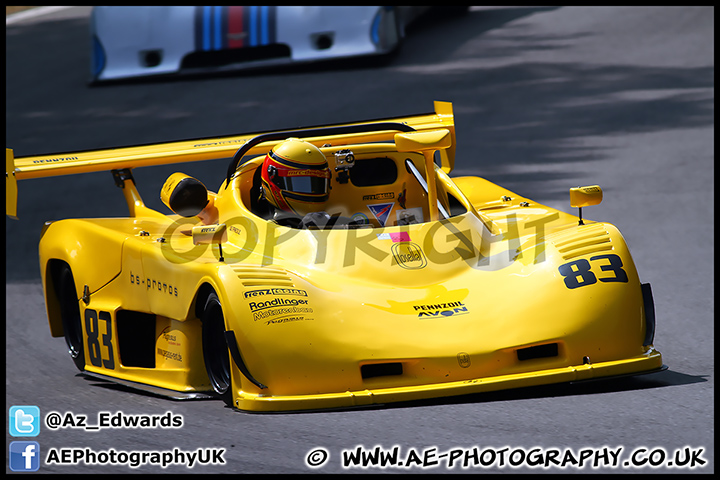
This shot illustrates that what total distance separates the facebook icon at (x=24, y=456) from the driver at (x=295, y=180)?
7.05ft

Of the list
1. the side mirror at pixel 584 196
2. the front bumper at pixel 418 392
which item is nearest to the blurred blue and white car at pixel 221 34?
the side mirror at pixel 584 196

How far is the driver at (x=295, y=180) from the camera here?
5941mm

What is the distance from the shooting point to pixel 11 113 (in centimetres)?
1473

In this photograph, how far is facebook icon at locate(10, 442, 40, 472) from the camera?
4215mm

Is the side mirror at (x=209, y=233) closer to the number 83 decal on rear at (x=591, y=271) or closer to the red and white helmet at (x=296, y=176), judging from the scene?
the red and white helmet at (x=296, y=176)

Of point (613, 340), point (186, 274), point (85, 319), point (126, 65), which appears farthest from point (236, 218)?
point (126, 65)

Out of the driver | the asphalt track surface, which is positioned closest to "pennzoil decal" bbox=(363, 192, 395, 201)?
the driver

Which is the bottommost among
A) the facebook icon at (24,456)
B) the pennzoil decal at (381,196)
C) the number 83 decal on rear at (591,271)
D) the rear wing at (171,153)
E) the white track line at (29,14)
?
the facebook icon at (24,456)

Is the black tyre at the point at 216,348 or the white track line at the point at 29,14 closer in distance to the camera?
the black tyre at the point at 216,348

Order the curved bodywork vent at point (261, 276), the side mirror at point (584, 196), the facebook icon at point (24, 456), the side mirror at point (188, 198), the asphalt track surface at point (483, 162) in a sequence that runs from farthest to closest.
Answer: the side mirror at point (188, 198)
the side mirror at point (584, 196)
the curved bodywork vent at point (261, 276)
the asphalt track surface at point (483, 162)
the facebook icon at point (24, 456)

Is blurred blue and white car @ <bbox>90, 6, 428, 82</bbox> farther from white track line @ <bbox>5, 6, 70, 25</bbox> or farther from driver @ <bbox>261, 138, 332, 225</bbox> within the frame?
driver @ <bbox>261, 138, 332, 225</bbox>

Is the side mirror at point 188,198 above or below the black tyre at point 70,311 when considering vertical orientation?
above

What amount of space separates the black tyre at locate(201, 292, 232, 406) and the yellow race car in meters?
0.01

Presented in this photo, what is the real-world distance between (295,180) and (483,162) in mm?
5804
